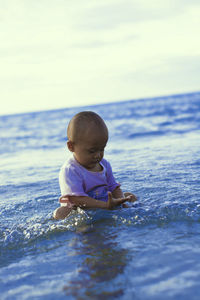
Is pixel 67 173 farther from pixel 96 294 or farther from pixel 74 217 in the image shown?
pixel 96 294

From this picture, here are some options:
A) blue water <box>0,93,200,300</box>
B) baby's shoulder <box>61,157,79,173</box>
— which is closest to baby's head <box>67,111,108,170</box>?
baby's shoulder <box>61,157,79,173</box>

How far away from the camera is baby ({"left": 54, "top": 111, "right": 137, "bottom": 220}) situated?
3.57m

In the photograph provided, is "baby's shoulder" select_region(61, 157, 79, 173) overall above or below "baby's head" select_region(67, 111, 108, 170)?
below

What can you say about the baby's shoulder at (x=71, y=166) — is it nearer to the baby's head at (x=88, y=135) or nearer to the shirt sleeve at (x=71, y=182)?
the shirt sleeve at (x=71, y=182)

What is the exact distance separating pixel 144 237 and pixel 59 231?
0.85 meters

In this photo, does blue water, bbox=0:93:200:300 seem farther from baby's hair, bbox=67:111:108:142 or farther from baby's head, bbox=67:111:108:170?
baby's hair, bbox=67:111:108:142

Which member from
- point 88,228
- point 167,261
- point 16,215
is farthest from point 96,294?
point 16,215

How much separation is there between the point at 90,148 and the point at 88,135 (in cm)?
15

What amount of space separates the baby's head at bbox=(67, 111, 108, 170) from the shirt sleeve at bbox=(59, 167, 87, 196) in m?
0.22

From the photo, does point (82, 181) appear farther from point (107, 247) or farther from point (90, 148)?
point (107, 247)

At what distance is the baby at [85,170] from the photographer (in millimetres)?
3570

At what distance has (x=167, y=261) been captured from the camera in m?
2.50

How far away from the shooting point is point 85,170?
387 cm

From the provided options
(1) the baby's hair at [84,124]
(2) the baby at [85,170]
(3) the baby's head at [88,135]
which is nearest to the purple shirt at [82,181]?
(2) the baby at [85,170]
